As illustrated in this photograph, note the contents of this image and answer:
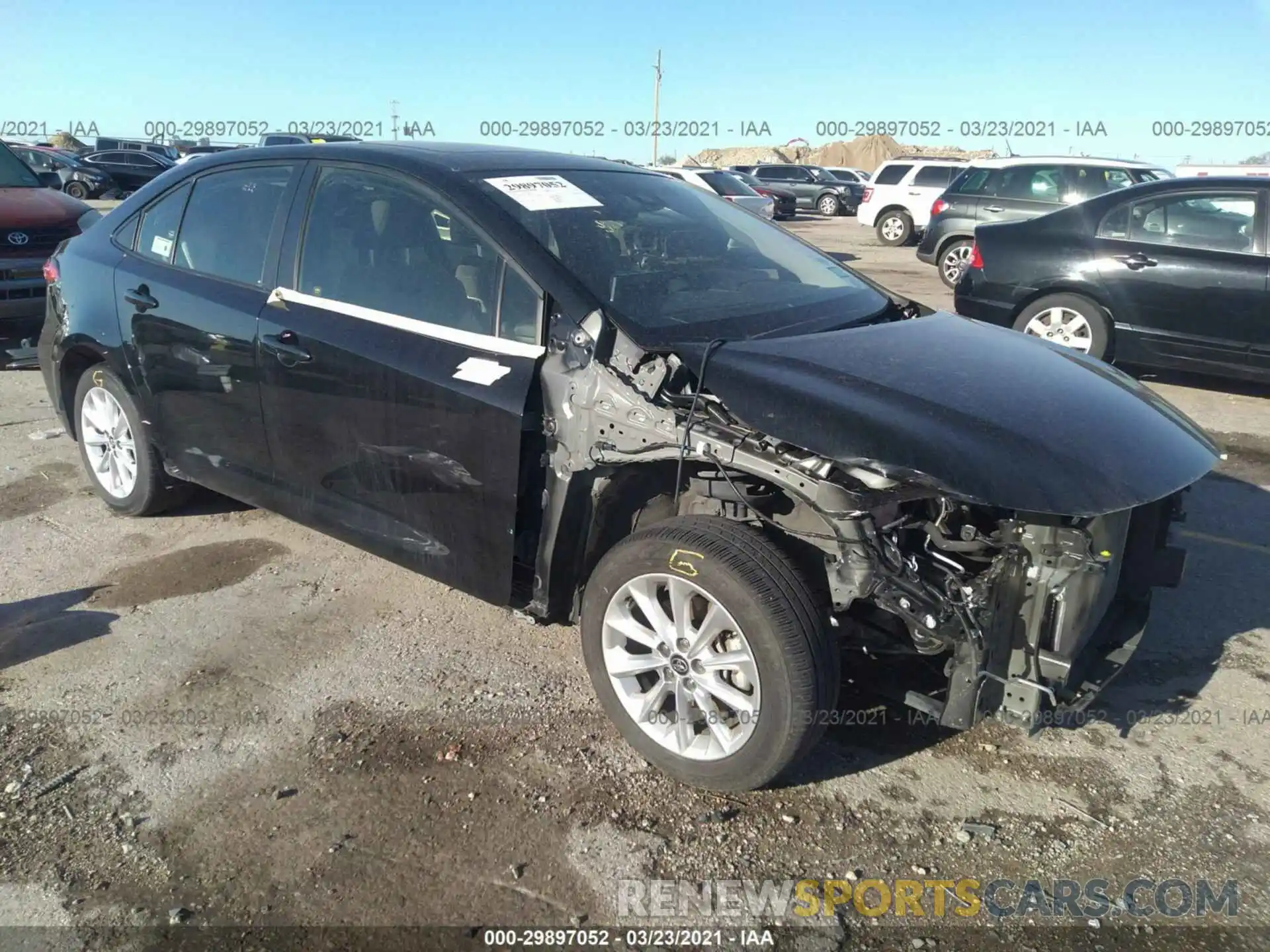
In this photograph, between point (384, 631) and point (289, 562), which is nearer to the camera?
point (384, 631)

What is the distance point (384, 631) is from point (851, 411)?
82.1 inches

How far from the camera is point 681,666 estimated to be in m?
2.89

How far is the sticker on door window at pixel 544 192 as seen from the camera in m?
3.38

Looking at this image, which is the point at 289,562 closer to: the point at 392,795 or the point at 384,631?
the point at 384,631

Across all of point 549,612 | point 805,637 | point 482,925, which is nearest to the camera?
point 482,925

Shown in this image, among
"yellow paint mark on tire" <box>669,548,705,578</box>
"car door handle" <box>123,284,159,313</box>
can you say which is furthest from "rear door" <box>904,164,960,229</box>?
"yellow paint mark on tire" <box>669,548,705,578</box>

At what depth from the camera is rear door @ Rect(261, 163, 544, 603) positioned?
315cm

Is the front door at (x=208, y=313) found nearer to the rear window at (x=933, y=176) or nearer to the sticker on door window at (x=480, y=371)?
the sticker on door window at (x=480, y=371)

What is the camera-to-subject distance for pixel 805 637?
8.54 ft

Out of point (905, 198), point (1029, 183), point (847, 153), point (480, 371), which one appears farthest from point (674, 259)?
point (847, 153)

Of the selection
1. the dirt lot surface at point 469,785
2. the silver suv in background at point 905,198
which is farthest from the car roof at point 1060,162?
the dirt lot surface at point 469,785

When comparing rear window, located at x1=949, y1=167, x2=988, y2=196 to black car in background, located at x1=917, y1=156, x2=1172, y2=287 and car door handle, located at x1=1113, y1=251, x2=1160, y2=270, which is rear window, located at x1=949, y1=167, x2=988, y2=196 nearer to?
black car in background, located at x1=917, y1=156, x2=1172, y2=287

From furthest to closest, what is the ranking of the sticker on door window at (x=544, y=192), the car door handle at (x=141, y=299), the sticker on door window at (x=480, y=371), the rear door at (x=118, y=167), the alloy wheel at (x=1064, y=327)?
the rear door at (x=118, y=167), the alloy wheel at (x=1064, y=327), the car door handle at (x=141, y=299), the sticker on door window at (x=544, y=192), the sticker on door window at (x=480, y=371)

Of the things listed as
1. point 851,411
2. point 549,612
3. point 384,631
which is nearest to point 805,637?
point 851,411
